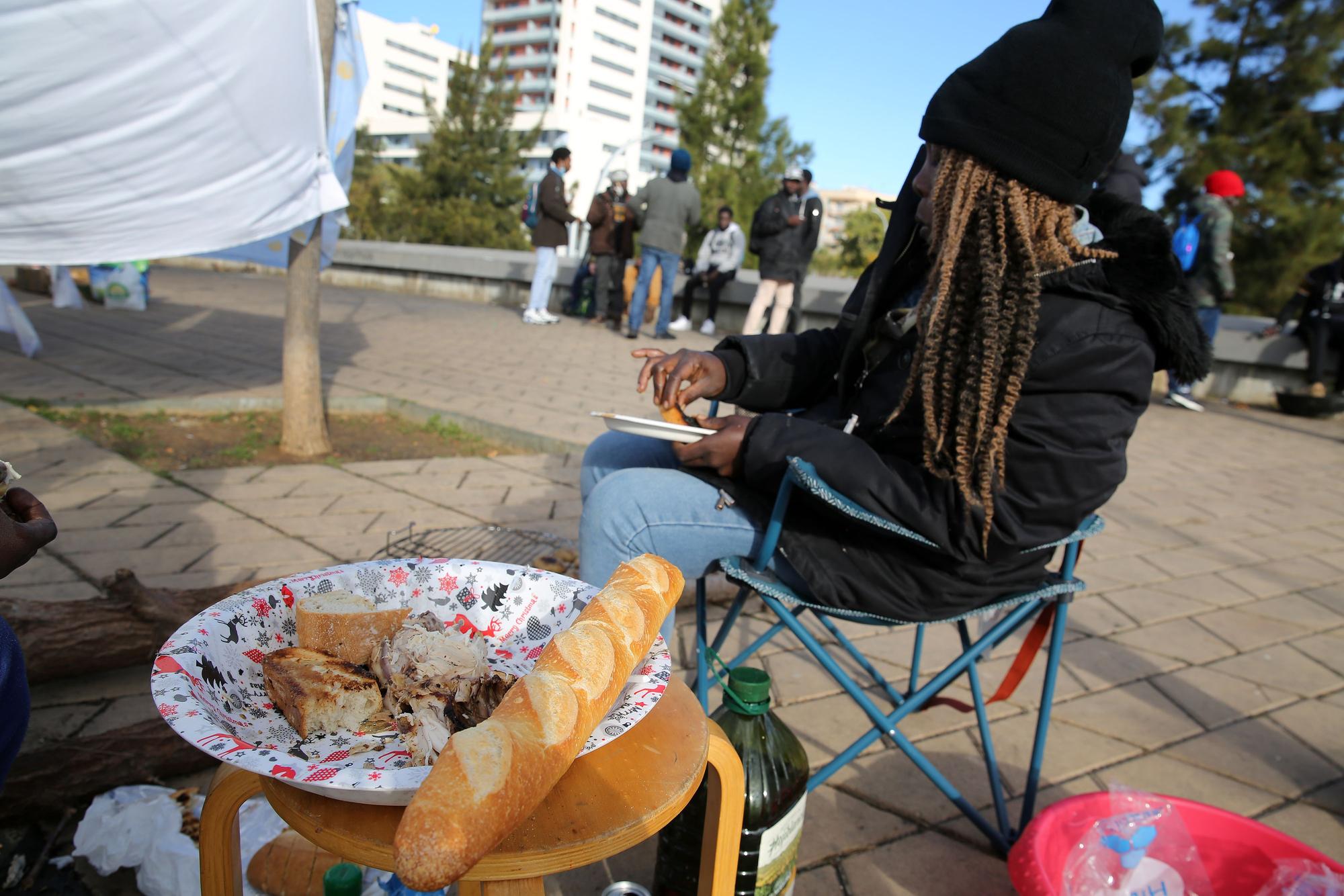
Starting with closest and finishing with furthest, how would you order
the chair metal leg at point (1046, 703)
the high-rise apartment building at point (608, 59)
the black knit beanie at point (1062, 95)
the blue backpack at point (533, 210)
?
the black knit beanie at point (1062, 95) → the chair metal leg at point (1046, 703) → the blue backpack at point (533, 210) → the high-rise apartment building at point (608, 59)

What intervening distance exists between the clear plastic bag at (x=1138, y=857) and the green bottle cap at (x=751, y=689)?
621mm

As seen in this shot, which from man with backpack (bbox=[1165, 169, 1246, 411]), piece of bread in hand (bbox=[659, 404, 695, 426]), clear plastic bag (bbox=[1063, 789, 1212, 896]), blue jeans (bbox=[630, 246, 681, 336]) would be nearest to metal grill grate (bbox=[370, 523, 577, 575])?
piece of bread in hand (bbox=[659, 404, 695, 426])

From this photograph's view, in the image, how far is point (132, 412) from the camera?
471cm

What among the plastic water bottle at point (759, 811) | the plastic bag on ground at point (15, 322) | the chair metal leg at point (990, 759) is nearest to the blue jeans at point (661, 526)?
the plastic water bottle at point (759, 811)

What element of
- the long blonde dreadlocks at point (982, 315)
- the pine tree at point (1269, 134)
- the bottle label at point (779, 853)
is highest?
the pine tree at point (1269, 134)

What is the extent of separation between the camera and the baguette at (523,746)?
710 millimetres

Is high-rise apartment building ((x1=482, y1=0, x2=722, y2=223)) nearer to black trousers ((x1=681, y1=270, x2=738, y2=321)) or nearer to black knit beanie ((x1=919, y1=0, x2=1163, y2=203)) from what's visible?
black trousers ((x1=681, y1=270, x2=738, y2=321))

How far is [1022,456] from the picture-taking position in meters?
1.54

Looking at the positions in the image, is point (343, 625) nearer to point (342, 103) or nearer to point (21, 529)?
point (21, 529)

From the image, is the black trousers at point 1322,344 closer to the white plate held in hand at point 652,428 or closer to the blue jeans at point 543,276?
the blue jeans at point 543,276

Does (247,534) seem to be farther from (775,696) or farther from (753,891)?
(753,891)

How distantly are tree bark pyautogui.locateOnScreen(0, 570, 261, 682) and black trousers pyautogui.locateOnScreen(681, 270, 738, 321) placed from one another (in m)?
9.28

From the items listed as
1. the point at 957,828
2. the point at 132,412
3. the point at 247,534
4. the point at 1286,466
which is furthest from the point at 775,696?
the point at 1286,466

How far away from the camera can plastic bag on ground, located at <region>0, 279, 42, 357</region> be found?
4.82 meters
